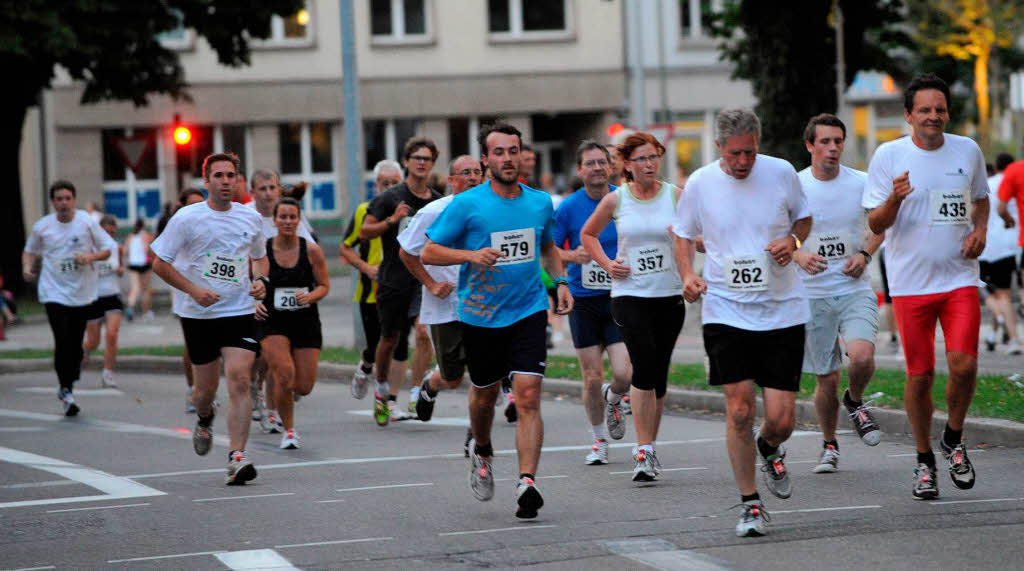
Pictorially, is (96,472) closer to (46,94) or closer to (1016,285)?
(1016,285)

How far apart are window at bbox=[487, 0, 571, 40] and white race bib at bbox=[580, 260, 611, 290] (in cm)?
3627

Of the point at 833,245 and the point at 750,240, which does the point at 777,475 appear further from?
the point at 833,245

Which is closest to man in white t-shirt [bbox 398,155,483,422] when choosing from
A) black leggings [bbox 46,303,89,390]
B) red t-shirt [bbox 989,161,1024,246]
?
black leggings [bbox 46,303,89,390]

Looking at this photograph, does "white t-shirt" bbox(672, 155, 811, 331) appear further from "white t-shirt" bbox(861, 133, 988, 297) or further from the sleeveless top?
the sleeveless top

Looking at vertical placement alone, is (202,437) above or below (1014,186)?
below

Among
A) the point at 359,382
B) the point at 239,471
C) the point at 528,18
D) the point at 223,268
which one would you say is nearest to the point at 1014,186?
the point at 359,382

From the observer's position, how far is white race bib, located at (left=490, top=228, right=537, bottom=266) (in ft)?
28.3

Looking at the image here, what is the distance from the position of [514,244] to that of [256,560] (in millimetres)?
2221

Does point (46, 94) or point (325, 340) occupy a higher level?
point (46, 94)

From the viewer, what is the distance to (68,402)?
14.7 metres

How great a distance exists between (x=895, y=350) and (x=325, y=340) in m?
8.41

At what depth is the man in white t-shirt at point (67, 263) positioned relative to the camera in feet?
49.7

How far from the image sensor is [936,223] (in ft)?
28.1

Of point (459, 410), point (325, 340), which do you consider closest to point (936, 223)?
point (459, 410)
